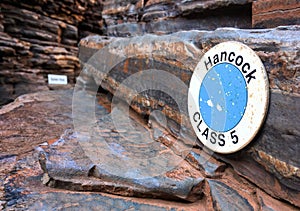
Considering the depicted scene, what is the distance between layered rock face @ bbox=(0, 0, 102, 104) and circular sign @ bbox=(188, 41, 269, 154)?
6.31 m

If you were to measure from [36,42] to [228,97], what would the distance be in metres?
7.48

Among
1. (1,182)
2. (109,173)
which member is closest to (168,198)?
(109,173)

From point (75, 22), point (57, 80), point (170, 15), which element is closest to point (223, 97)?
point (170, 15)

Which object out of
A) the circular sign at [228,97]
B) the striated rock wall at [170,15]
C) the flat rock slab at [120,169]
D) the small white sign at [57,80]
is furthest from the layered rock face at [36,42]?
the circular sign at [228,97]

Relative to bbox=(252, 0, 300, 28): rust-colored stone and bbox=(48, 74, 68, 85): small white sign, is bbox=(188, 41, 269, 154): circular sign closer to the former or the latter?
bbox=(252, 0, 300, 28): rust-colored stone

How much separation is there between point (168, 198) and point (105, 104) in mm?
2104

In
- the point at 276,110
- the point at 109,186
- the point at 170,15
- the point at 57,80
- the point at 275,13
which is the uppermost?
the point at 170,15

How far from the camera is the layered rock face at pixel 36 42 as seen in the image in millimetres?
6492

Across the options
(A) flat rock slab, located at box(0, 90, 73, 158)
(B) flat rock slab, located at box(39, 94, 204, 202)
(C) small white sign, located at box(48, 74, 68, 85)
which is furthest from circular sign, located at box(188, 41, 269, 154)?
(C) small white sign, located at box(48, 74, 68, 85)

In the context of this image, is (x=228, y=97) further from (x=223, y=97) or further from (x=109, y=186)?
(x=109, y=186)

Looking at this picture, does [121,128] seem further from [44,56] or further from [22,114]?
[44,56]

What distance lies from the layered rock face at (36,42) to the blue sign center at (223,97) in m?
6.36

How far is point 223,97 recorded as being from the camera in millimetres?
1421

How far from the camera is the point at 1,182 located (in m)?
1.37
